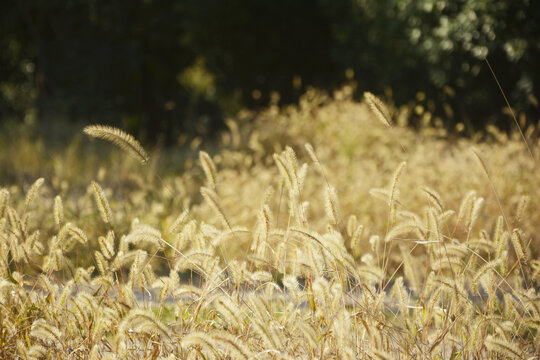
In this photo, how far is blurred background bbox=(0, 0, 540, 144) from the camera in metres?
8.54

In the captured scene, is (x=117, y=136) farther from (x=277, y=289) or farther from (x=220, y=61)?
(x=220, y=61)

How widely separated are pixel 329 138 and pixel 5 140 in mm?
5188

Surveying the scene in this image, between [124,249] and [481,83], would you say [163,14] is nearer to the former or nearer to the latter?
[481,83]

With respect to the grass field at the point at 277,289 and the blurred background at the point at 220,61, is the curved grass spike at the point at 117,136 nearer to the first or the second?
the grass field at the point at 277,289

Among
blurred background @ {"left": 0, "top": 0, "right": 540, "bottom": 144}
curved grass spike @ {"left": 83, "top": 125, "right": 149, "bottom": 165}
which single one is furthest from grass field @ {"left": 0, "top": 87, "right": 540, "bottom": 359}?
blurred background @ {"left": 0, "top": 0, "right": 540, "bottom": 144}

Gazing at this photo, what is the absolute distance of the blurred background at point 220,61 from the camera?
8.54m

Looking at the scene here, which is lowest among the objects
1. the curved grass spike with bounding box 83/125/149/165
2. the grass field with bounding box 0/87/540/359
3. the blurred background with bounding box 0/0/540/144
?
the grass field with bounding box 0/87/540/359

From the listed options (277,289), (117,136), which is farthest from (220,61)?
(117,136)

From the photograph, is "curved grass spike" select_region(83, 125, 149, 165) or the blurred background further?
the blurred background

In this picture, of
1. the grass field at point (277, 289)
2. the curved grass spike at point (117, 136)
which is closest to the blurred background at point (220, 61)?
the grass field at point (277, 289)

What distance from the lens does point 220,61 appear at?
11617mm

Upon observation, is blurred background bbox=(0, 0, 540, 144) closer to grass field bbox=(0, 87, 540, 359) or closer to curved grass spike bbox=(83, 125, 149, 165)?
grass field bbox=(0, 87, 540, 359)

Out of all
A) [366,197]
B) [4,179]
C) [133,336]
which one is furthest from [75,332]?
[4,179]

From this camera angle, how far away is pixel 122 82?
11.0m
